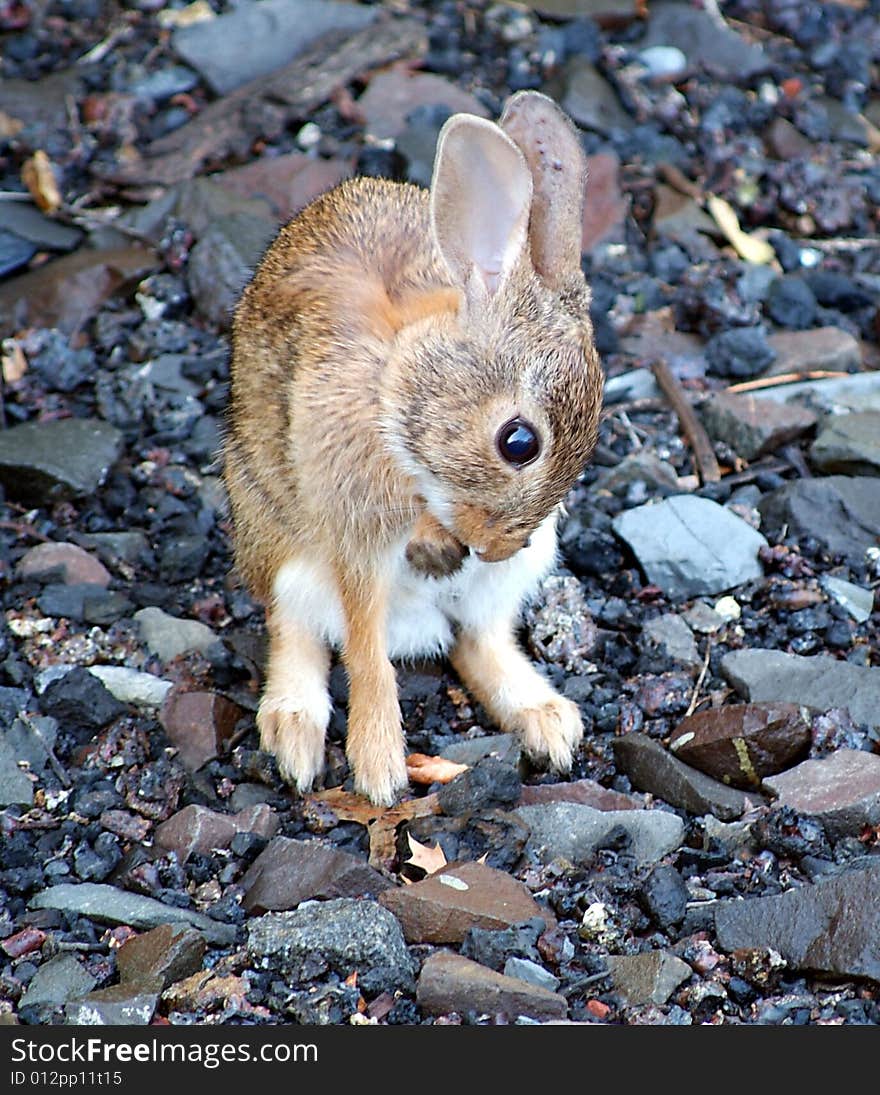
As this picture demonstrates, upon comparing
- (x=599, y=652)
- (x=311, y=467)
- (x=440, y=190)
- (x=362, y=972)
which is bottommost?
(x=599, y=652)

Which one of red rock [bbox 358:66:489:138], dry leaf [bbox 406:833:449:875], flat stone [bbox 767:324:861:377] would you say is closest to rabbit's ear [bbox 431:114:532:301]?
dry leaf [bbox 406:833:449:875]

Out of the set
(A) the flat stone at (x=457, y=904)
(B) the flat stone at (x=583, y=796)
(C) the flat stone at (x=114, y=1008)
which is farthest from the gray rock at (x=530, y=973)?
(C) the flat stone at (x=114, y=1008)

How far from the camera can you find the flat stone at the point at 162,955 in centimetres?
402

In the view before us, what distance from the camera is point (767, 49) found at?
8.95m

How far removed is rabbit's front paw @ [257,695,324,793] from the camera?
5.02 meters

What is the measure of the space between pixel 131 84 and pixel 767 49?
3.70 metres

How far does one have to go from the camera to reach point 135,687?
530cm

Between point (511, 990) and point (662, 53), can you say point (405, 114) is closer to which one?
point (662, 53)

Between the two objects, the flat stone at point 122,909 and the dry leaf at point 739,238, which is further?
the dry leaf at point 739,238

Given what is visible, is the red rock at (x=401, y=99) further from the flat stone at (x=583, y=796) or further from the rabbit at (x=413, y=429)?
the flat stone at (x=583, y=796)

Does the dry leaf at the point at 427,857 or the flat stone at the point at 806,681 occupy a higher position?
the flat stone at the point at 806,681

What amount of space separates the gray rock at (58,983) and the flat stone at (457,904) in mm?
835

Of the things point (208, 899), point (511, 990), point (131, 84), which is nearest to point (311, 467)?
point (208, 899)

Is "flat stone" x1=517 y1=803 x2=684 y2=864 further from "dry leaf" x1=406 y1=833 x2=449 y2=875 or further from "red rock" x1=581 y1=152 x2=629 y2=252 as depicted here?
"red rock" x1=581 y1=152 x2=629 y2=252
